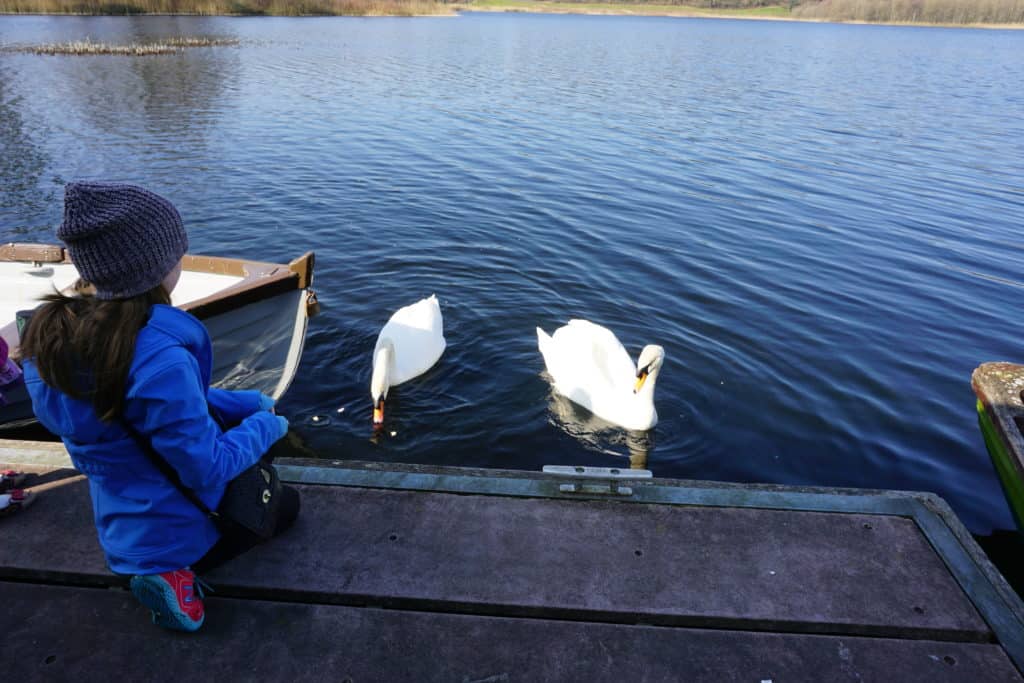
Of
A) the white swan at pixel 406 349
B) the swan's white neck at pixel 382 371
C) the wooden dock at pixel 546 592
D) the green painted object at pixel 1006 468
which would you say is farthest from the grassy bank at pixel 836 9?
the wooden dock at pixel 546 592

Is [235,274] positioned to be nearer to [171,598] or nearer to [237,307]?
[237,307]

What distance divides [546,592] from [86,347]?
6.49 ft

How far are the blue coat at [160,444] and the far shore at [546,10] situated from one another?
63.7 meters

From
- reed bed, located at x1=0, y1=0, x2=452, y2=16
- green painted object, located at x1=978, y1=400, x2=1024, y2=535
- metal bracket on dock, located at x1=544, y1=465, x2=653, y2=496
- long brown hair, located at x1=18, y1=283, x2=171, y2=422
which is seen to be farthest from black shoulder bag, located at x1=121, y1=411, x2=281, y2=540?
reed bed, located at x1=0, y1=0, x2=452, y2=16

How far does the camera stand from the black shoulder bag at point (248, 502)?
8.35ft

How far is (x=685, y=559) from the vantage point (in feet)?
9.71

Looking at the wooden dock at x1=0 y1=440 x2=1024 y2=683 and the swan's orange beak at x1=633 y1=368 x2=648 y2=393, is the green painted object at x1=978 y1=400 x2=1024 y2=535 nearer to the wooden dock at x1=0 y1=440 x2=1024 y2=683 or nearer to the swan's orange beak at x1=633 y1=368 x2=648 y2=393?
the wooden dock at x1=0 y1=440 x2=1024 y2=683

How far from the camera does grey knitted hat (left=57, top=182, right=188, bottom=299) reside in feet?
6.53

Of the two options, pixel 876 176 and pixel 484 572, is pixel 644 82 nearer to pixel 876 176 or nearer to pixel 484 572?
pixel 876 176

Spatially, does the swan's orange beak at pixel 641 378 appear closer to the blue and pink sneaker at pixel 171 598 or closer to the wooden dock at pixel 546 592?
the wooden dock at pixel 546 592

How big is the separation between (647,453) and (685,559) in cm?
309

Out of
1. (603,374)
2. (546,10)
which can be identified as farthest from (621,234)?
(546,10)

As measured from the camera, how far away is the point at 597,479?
337 centimetres

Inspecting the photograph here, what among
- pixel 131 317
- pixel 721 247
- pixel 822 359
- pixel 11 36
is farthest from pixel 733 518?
pixel 11 36
